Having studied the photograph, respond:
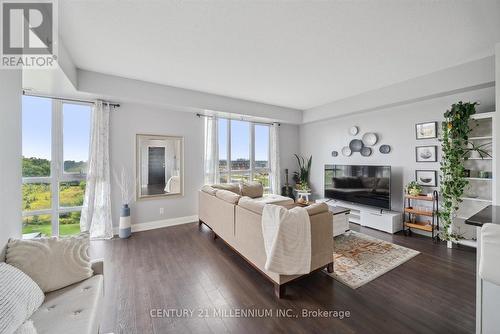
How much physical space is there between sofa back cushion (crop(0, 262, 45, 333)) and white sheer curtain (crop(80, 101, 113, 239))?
255cm

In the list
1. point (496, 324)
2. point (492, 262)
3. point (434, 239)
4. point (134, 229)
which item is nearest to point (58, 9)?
point (134, 229)

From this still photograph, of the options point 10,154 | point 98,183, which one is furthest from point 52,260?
point 98,183

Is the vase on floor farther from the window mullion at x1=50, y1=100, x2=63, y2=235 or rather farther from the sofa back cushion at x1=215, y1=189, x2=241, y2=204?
the sofa back cushion at x1=215, y1=189, x2=241, y2=204

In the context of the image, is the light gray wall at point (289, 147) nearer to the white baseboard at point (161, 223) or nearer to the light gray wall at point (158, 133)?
the light gray wall at point (158, 133)

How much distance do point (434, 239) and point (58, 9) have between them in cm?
568

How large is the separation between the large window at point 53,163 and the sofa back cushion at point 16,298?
9.16 feet

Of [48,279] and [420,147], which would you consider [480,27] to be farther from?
[48,279]

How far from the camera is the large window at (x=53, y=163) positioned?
3.15m

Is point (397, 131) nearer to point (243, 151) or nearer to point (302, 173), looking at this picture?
point (302, 173)

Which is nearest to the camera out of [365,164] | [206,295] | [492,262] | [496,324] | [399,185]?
[492,262]

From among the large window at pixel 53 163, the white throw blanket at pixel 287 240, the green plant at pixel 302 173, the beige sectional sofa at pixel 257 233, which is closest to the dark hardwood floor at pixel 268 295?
the beige sectional sofa at pixel 257 233

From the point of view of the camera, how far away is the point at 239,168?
5.18 meters

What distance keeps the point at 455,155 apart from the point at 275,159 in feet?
11.6

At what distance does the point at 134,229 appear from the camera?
3.84 meters
